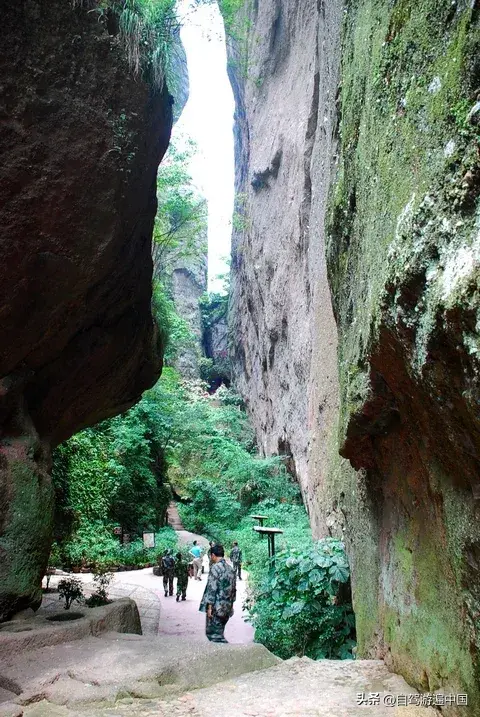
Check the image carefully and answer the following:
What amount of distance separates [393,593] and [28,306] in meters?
5.10

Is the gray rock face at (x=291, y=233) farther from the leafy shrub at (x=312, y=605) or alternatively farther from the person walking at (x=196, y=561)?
the person walking at (x=196, y=561)

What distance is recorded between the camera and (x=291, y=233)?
1322cm

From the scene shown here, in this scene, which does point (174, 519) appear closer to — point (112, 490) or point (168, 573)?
point (112, 490)

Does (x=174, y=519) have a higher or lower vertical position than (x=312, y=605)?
higher

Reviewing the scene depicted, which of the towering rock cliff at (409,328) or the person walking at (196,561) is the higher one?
the towering rock cliff at (409,328)

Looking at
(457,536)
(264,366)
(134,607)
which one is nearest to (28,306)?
(134,607)

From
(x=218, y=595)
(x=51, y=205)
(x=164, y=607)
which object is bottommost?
(x=164, y=607)

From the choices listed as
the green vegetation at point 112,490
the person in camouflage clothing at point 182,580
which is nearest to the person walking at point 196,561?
the green vegetation at point 112,490

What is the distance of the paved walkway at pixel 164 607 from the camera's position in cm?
866

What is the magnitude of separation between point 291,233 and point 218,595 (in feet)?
31.0

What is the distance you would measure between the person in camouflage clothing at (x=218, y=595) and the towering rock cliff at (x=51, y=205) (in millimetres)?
2072

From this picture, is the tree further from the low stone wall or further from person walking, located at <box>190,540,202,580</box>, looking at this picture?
the low stone wall

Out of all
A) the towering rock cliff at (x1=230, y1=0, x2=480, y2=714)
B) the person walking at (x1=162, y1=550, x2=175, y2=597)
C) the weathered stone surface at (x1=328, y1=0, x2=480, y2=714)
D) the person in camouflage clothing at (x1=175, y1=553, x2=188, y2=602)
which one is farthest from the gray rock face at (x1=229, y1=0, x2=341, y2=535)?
the person walking at (x1=162, y1=550, x2=175, y2=597)

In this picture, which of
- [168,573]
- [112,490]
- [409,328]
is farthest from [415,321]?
[112,490]
